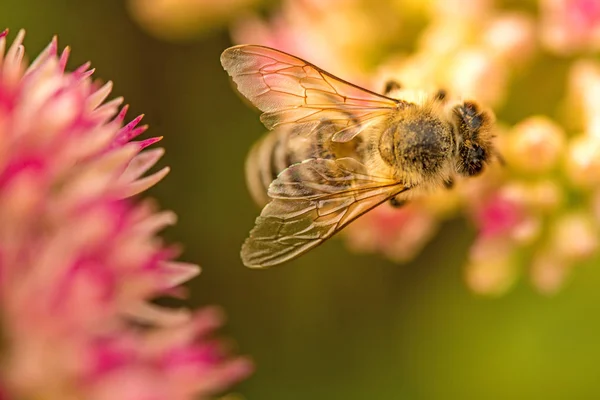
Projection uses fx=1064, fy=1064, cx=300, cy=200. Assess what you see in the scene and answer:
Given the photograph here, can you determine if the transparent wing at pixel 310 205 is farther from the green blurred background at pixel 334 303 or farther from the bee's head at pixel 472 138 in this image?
the green blurred background at pixel 334 303

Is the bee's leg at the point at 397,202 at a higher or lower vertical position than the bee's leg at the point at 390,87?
lower

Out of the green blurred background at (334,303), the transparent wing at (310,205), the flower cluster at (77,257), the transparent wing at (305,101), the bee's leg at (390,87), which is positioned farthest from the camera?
the green blurred background at (334,303)

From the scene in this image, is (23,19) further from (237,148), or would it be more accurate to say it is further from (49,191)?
(49,191)

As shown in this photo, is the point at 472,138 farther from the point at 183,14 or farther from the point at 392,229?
the point at 183,14

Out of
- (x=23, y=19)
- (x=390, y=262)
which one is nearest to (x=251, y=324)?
(x=390, y=262)

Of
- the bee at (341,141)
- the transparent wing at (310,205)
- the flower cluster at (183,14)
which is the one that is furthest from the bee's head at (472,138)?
the flower cluster at (183,14)

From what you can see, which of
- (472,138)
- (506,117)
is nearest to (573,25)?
(506,117)
